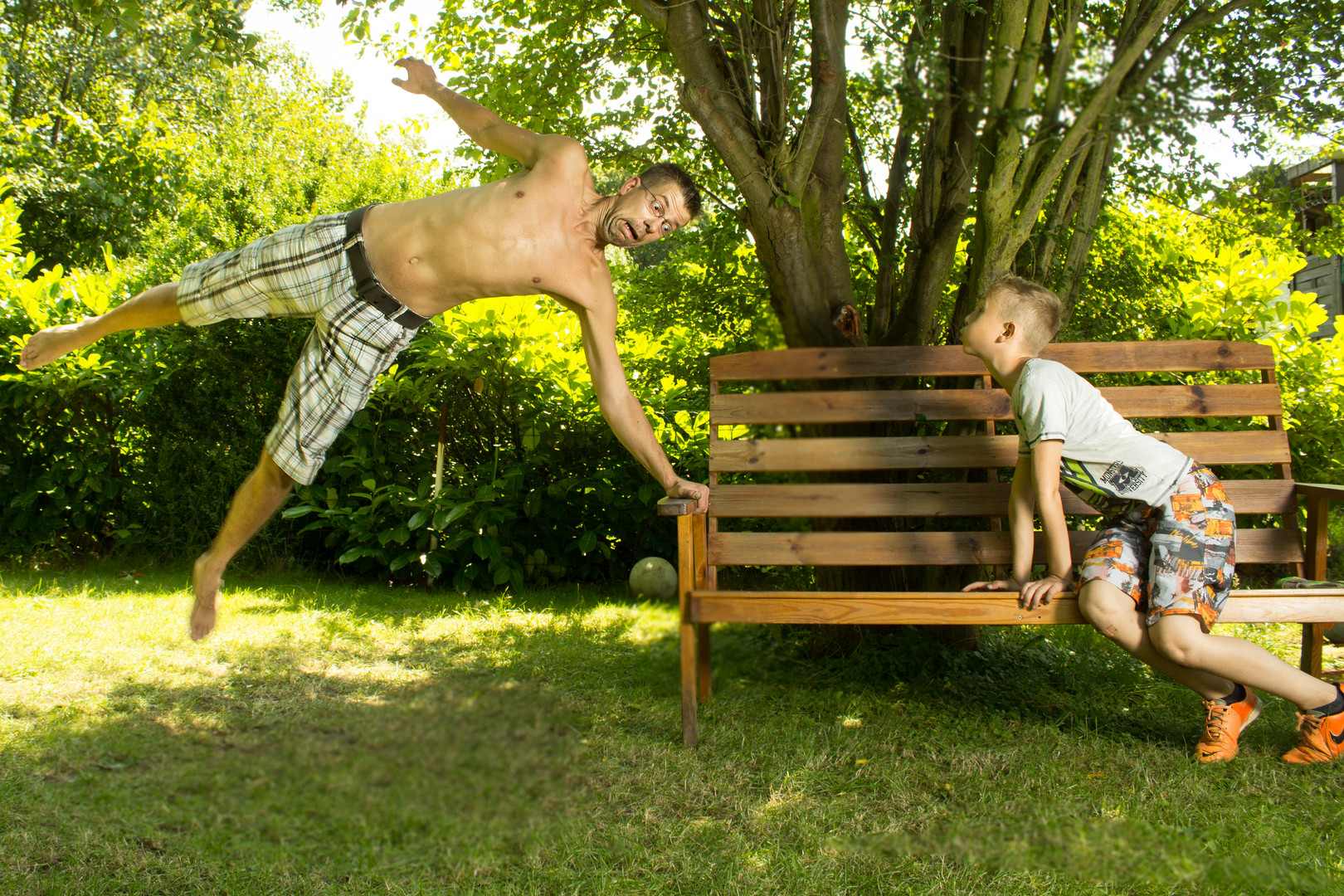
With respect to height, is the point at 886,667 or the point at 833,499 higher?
the point at 833,499

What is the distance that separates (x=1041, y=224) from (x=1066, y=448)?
58cm

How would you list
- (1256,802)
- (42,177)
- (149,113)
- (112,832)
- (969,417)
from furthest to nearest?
(42,177) < (149,113) < (969,417) < (1256,802) < (112,832)

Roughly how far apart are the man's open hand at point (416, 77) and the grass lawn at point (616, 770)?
1.12 m

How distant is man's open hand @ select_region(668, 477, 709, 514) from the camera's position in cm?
199

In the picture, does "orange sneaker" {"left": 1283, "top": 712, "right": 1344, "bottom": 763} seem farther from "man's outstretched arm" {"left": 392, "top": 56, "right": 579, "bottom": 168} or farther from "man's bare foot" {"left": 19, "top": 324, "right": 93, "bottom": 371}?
"man's bare foot" {"left": 19, "top": 324, "right": 93, "bottom": 371}

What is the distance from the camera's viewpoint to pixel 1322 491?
240 cm

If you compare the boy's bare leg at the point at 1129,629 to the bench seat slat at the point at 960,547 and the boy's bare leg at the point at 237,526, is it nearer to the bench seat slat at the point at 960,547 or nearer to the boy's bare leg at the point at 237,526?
the bench seat slat at the point at 960,547

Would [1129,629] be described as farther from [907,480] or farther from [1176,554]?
[907,480]

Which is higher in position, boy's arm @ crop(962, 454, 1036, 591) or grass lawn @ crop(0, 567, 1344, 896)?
boy's arm @ crop(962, 454, 1036, 591)

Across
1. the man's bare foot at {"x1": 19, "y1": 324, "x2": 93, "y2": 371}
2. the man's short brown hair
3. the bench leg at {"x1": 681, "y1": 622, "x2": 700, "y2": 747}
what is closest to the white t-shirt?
the man's short brown hair

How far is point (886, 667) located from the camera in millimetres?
2709

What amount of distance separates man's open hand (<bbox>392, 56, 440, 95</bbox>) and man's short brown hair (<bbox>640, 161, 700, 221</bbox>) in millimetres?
545

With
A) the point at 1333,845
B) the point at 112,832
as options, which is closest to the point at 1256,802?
the point at 1333,845

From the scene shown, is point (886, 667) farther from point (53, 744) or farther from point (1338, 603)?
point (53, 744)
